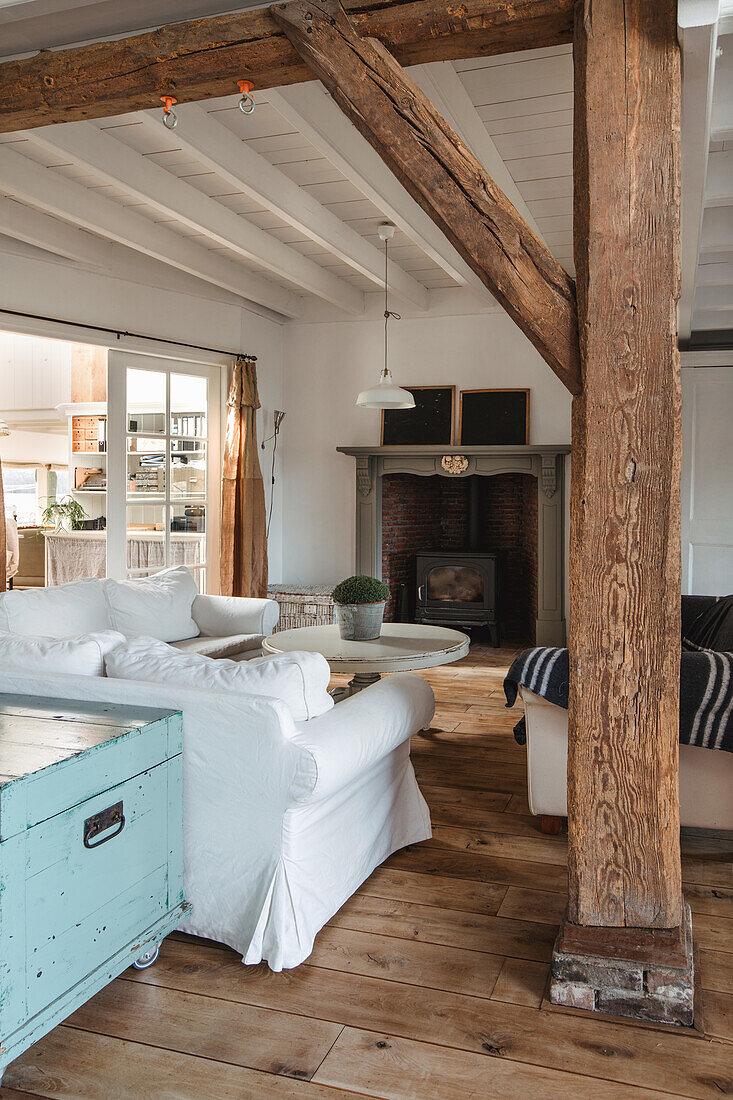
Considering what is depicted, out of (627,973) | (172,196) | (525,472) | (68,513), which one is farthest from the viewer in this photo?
(68,513)

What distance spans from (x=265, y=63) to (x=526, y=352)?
14.7ft

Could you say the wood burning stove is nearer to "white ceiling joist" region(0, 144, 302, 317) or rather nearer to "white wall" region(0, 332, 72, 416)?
"white ceiling joist" region(0, 144, 302, 317)

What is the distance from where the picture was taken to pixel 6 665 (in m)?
2.52

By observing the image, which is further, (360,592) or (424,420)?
(424,420)

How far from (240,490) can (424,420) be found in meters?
1.60

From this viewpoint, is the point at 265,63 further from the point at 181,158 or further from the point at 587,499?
the point at 181,158

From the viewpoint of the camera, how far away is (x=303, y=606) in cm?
649

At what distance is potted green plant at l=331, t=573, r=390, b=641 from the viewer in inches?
153

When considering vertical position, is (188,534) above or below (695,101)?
below

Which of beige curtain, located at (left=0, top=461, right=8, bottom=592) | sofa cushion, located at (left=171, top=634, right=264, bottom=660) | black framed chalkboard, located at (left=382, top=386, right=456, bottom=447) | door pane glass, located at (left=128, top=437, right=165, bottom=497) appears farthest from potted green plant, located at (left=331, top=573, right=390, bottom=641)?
black framed chalkboard, located at (left=382, top=386, right=456, bottom=447)

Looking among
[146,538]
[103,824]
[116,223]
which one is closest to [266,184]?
[116,223]

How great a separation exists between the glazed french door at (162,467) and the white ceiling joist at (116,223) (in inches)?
27.9

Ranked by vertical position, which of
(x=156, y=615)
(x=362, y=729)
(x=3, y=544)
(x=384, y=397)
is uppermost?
(x=384, y=397)

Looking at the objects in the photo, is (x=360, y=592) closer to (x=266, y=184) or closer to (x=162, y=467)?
(x=266, y=184)
